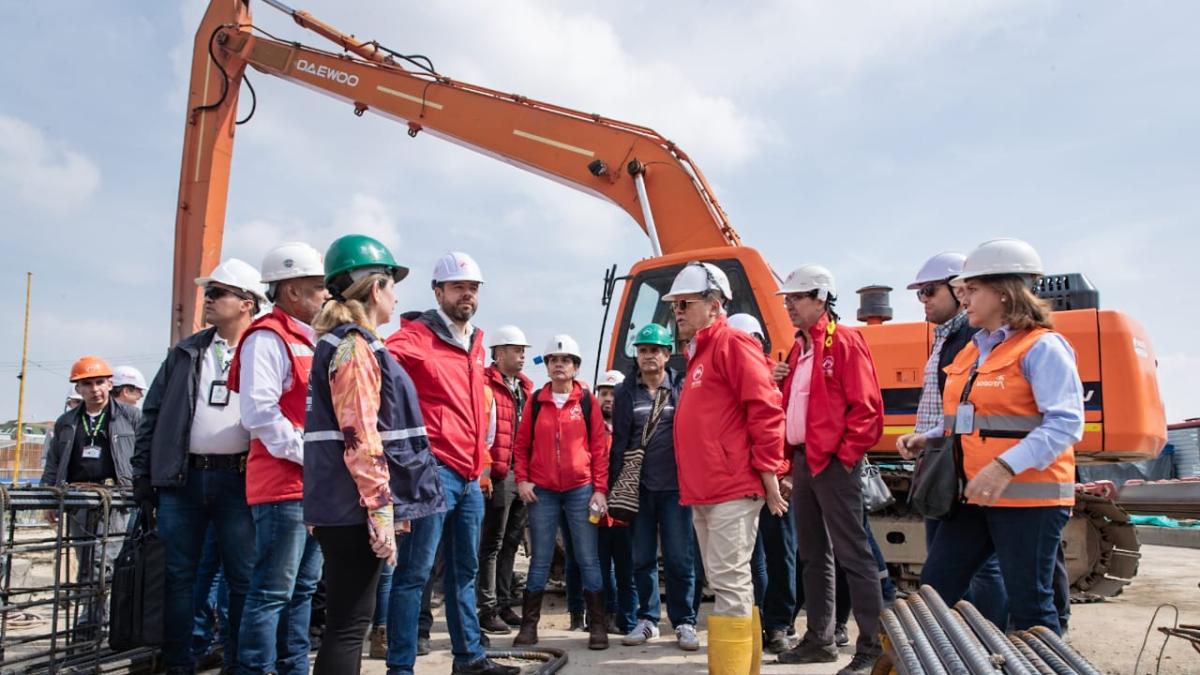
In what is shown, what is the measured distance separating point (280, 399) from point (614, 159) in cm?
519

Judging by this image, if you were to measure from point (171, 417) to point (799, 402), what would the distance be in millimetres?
3242

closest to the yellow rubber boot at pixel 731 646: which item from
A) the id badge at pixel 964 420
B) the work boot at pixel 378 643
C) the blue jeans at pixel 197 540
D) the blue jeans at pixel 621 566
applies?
the id badge at pixel 964 420

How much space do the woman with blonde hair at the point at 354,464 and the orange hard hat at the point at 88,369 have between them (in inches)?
162

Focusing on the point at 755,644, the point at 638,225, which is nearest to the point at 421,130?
the point at 638,225

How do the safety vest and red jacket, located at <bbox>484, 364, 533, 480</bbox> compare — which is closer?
the safety vest

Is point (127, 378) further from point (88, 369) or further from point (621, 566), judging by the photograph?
point (621, 566)

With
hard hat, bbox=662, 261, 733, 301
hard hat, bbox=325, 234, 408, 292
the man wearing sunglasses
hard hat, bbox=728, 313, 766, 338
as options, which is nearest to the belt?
the man wearing sunglasses

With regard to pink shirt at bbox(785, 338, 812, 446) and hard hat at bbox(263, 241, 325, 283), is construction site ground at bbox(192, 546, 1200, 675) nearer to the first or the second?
pink shirt at bbox(785, 338, 812, 446)

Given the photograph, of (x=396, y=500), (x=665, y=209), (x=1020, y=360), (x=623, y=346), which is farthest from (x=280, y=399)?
(x=665, y=209)

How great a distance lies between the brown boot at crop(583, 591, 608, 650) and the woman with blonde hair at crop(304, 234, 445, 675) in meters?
2.36

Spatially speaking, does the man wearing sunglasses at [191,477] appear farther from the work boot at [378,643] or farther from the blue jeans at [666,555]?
the blue jeans at [666,555]

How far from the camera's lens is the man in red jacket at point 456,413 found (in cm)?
411

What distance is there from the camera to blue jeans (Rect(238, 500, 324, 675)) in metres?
3.50

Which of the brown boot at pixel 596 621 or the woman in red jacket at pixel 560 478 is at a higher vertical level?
the woman in red jacket at pixel 560 478
